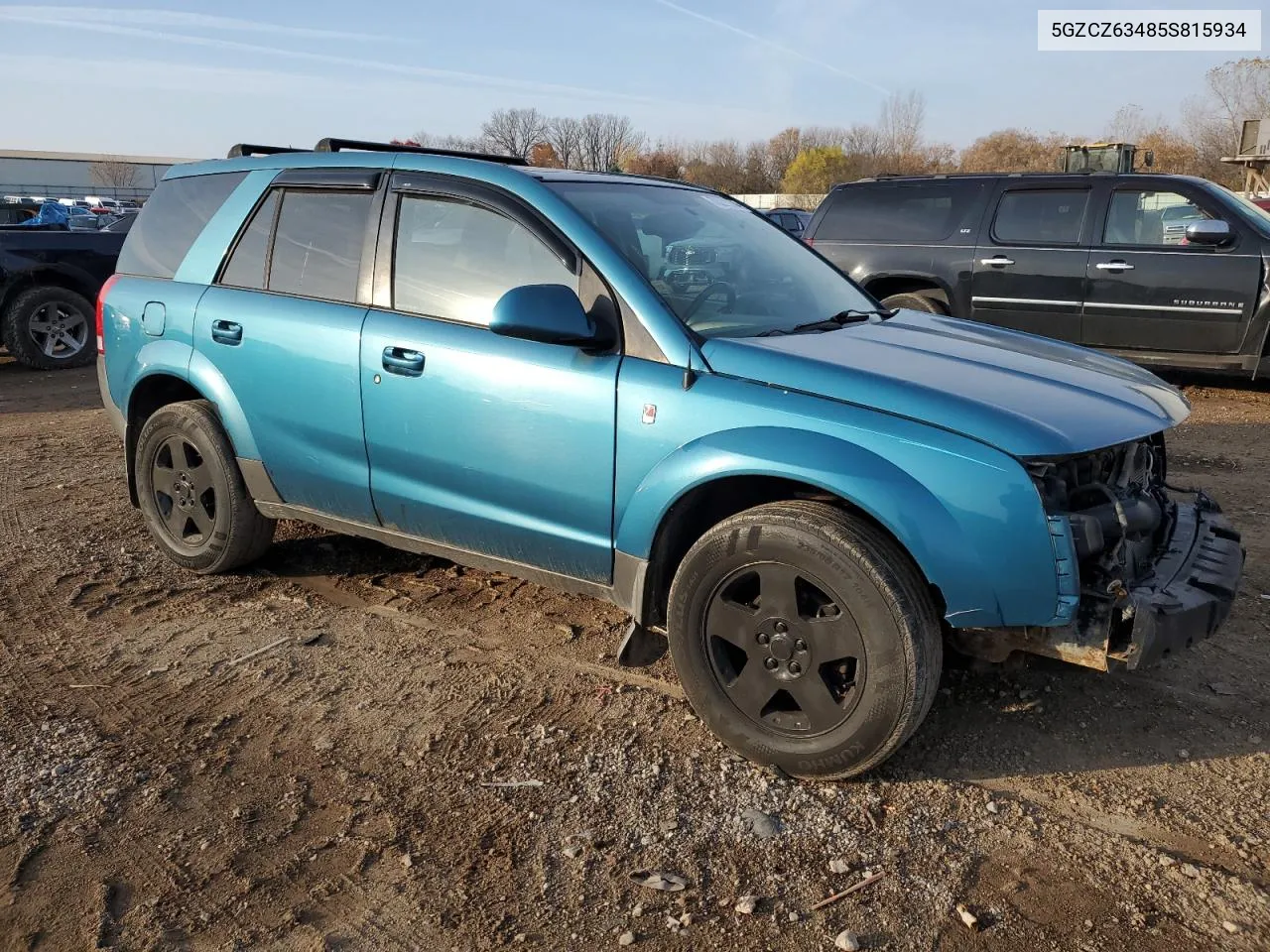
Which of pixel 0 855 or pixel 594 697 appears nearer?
pixel 0 855

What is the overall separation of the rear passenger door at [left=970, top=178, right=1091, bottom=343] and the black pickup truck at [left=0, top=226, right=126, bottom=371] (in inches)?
350

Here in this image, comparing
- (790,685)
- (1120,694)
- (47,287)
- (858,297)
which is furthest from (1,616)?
(47,287)

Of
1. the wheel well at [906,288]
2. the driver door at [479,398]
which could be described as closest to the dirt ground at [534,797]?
the driver door at [479,398]

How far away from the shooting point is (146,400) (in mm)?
A: 4605

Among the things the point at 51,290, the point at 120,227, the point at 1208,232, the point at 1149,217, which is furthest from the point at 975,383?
the point at 120,227

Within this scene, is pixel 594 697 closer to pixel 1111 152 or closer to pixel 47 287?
pixel 47 287

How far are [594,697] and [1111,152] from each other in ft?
34.3

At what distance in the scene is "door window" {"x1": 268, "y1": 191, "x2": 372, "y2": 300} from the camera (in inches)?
152

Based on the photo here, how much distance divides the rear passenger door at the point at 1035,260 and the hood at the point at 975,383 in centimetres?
521

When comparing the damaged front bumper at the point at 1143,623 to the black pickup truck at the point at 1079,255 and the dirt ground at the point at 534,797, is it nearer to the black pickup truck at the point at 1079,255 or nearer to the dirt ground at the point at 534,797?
the dirt ground at the point at 534,797

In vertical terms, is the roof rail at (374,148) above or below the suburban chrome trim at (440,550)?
above

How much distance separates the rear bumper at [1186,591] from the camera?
2.58 meters

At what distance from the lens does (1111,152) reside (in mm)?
11172

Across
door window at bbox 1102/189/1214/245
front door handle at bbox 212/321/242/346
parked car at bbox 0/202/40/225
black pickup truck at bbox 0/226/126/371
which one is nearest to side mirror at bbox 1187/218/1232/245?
door window at bbox 1102/189/1214/245
